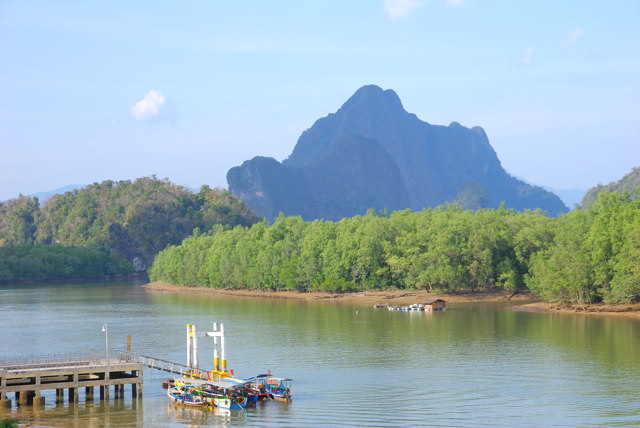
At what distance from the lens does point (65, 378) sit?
45.8 metres

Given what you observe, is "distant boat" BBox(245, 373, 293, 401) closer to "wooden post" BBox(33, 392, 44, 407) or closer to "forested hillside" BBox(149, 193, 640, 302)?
"wooden post" BBox(33, 392, 44, 407)

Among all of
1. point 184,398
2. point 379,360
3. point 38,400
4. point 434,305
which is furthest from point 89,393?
point 434,305

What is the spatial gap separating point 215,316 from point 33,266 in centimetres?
9123

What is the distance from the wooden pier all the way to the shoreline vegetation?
5062cm

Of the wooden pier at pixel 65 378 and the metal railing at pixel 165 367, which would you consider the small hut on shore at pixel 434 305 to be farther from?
the wooden pier at pixel 65 378

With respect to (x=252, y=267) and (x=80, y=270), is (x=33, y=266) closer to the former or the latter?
(x=80, y=270)

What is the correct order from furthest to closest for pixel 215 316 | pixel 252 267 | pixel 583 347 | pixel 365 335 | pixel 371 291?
pixel 252 267, pixel 371 291, pixel 215 316, pixel 365 335, pixel 583 347

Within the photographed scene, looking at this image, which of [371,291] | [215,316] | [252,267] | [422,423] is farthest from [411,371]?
[252,267]

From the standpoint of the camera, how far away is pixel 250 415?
42.5 meters

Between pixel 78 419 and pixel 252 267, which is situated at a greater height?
pixel 252 267

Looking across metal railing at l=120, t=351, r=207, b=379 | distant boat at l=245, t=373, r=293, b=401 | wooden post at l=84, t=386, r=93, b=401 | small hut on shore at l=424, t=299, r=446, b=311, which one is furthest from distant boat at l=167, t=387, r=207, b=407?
small hut on shore at l=424, t=299, r=446, b=311

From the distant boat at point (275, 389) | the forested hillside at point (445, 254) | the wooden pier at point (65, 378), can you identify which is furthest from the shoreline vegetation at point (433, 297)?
the wooden pier at point (65, 378)

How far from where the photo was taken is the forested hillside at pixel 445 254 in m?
85.5

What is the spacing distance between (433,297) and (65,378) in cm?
6569
